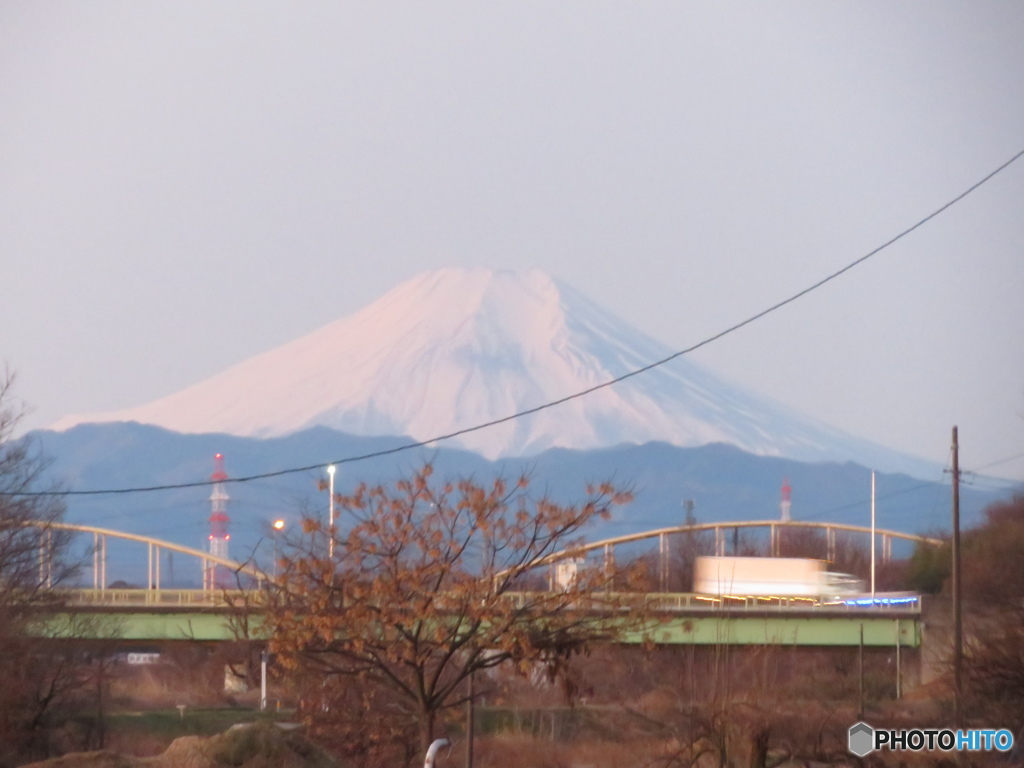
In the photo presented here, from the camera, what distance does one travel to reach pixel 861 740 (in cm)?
2489

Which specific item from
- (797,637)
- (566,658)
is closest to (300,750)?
(566,658)

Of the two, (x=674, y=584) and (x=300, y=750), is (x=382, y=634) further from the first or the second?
(x=674, y=584)

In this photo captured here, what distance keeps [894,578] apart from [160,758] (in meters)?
82.3

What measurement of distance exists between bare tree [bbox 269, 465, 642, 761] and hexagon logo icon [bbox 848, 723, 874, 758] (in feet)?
17.7

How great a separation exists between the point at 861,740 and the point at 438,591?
8822mm

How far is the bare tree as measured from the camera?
2177cm

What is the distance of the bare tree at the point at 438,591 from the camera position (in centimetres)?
2177

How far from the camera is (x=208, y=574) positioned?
9106 centimetres

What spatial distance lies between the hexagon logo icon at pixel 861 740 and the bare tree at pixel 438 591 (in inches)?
212

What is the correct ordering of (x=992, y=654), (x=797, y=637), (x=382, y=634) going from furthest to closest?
(x=797, y=637) → (x=992, y=654) → (x=382, y=634)

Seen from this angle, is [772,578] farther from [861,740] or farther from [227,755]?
[227,755]

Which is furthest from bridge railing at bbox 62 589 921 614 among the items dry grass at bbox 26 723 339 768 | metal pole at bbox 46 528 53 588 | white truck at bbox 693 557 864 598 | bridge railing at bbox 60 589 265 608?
dry grass at bbox 26 723 339 768

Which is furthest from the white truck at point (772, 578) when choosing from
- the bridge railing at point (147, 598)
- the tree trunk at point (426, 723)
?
the tree trunk at point (426, 723)

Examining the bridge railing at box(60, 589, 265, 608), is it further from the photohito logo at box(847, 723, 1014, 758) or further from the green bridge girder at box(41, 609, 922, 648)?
the photohito logo at box(847, 723, 1014, 758)
